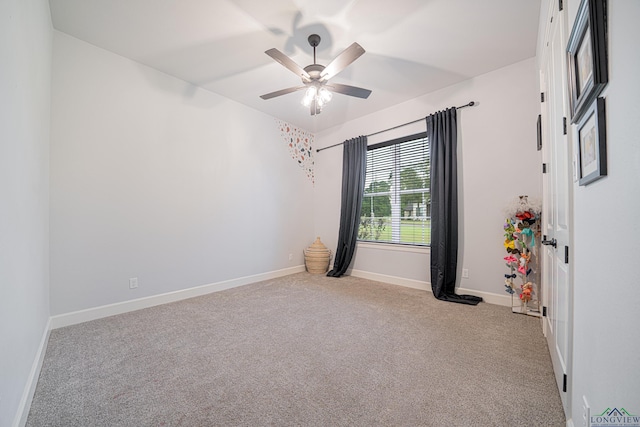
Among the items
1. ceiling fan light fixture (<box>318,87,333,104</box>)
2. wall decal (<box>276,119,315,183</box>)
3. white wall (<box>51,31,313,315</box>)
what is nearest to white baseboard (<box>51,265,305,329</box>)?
white wall (<box>51,31,313,315</box>)

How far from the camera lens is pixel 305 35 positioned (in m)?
2.49

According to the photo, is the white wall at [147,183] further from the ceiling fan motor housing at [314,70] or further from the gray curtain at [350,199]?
the ceiling fan motor housing at [314,70]

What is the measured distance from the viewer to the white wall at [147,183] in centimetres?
253

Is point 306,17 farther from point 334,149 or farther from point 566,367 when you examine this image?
point 566,367

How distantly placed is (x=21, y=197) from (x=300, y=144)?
12.7 ft

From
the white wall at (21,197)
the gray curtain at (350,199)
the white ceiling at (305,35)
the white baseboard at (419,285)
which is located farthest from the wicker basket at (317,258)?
the white wall at (21,197)

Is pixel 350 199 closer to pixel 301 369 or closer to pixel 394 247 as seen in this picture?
pixel 394 247

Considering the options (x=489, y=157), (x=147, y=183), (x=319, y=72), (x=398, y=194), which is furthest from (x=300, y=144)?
(x=489, y=157)

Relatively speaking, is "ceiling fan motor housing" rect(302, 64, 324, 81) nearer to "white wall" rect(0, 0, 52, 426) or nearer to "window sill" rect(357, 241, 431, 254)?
"white wall" rect(0, 0, 52, 426)

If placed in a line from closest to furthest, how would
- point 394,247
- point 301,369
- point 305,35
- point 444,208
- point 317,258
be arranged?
1. point 301,369
2. point 305,35
3. point 444,208
4. point 394,247
5. point 317,258

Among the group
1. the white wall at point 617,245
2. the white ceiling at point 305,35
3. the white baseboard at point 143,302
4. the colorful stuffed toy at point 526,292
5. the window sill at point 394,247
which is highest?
the white ceiling at point 305,35

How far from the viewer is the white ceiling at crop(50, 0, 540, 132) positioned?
2.18 m

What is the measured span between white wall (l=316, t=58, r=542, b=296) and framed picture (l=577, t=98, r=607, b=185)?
2160 mm

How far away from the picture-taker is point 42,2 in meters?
1.99
